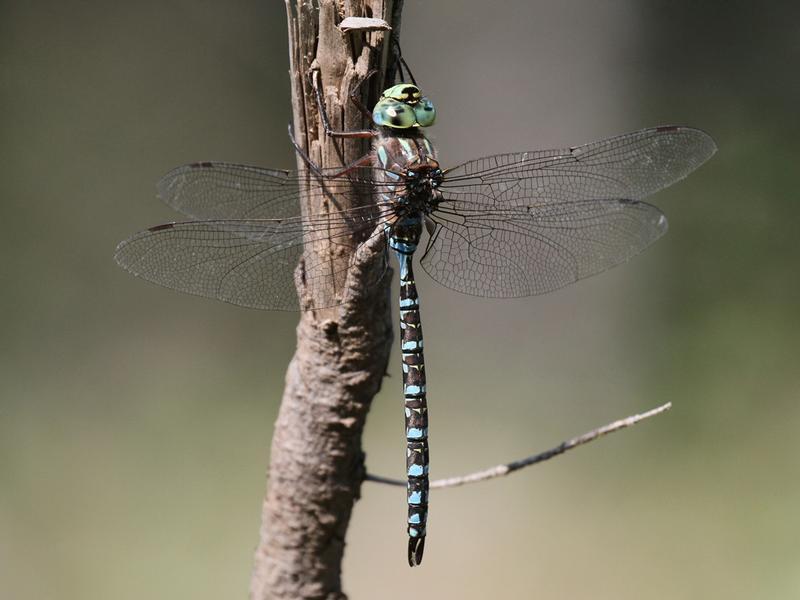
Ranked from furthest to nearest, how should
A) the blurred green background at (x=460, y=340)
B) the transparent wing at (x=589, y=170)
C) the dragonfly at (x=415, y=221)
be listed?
the blurred green background at (x=460, y=340), the transparent wing at (x=589, y=170), the dragonfly at (x=415, y=221)

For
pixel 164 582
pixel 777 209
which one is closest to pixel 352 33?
pixel 164 582

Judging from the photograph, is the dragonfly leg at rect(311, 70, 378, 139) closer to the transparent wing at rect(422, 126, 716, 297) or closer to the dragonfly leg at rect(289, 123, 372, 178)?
the dragonfly leg at rect(289, 123, 372, 178)

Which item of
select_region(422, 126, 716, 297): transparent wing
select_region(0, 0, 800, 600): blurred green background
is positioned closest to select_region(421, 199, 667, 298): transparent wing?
select_region(422, 126, 716, 297): transparent wing

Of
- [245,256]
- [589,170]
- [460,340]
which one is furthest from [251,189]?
[460,340]

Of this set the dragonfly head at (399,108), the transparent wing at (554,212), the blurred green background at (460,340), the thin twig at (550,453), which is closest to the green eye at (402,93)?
the dragonfly head at (399,108)

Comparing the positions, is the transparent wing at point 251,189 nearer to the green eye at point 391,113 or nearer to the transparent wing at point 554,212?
the green eye at point 391,113

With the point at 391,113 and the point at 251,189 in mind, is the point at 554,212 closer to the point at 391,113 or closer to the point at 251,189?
the point at 391,113
